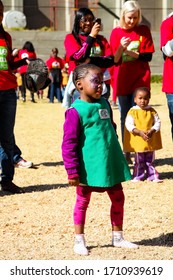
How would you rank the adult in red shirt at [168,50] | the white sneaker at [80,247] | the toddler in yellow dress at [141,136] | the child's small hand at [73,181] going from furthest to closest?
the toddler in yellow dress at [141,136] → the adult in red shirt at [168,50] → the white sneaker at [80,247] → the child's small hand at [73,181]

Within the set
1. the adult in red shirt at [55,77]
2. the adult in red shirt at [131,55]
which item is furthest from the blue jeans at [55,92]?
the adult in red shirt at [131,55]

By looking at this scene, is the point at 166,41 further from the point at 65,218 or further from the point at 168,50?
the point at 65,218

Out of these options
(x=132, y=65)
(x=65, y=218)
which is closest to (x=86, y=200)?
(x=65, y=218)

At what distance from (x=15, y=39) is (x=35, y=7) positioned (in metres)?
6.10

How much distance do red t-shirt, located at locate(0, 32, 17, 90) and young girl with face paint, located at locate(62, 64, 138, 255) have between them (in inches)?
101

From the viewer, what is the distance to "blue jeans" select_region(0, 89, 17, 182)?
918cm

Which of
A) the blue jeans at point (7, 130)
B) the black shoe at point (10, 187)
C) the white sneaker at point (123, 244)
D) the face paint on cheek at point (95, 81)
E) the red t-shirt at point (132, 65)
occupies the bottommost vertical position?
the black shoe at point (10, 187)

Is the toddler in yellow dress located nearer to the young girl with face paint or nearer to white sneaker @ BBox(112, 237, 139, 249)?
white sneaker @ BBox(112, 237, 139, 249)

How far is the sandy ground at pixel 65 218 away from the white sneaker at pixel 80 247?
5 cm

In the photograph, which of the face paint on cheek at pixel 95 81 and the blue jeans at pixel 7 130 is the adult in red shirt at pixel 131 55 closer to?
the blue jeans at pixel 7 130

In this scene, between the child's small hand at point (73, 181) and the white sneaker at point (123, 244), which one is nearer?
the child's small hand at point (73, 181)

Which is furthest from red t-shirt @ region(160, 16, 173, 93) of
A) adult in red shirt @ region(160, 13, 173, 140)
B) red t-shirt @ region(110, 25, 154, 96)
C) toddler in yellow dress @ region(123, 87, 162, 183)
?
red t-shirt @ region(110, 25, 154, 96)

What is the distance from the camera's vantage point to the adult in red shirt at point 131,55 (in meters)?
10.4
